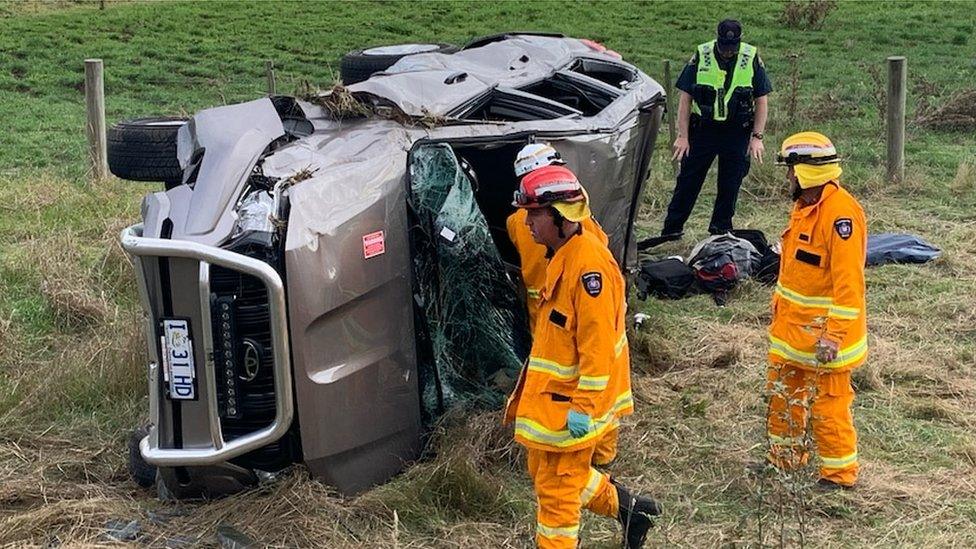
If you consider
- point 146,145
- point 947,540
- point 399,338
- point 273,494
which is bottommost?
point 947,540

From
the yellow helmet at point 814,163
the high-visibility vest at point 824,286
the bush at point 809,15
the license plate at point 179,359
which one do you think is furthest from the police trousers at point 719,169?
the bush at point 809,15

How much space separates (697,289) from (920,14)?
1663 cm

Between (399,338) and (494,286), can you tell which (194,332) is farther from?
(494,286)

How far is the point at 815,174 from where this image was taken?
14.8 ft

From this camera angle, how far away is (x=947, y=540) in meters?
4.11

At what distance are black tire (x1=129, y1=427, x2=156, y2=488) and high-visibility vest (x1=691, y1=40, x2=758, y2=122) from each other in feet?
16.9

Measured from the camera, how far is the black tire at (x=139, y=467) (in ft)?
14.4

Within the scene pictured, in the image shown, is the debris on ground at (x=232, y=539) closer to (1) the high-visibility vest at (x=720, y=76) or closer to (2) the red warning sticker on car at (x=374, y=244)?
(2) the red warning sticker on car at (x=374, y=244)

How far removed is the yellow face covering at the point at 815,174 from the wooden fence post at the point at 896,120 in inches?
239

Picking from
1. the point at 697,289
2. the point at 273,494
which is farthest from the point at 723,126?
the point at 273,494

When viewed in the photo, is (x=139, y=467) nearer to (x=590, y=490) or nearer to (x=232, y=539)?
(x=232, y=539)

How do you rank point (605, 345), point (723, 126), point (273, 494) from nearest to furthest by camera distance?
1. point (605, 345)
2. point (273, 494)
3. point (723, 126)

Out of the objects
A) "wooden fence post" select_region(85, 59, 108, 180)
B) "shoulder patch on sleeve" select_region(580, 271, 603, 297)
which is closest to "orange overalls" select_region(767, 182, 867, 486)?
"shoulder patch on sleeve" select_region(580, 271, 603, 297)

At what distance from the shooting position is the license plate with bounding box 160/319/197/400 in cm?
383
